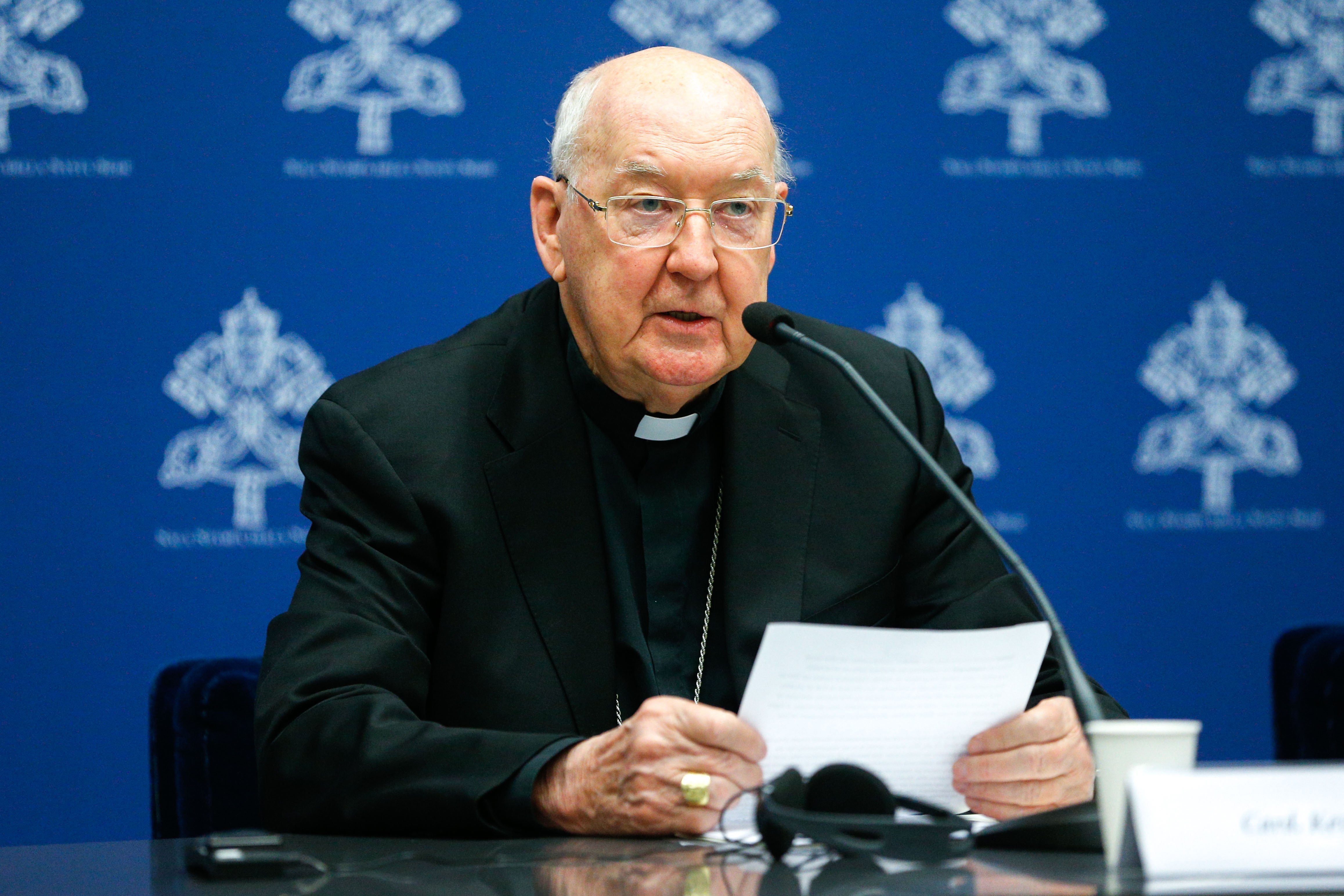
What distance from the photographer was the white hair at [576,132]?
82.0 inches

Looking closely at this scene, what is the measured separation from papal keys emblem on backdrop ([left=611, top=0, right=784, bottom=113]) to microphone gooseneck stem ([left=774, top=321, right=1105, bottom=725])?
1.68 metres

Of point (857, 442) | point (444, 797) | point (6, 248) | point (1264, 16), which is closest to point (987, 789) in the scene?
point (444, 797)

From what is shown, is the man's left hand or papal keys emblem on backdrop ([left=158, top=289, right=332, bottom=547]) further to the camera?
papal keys emblem on backdrop ([left=158, top=289, right=332, bottom=547])

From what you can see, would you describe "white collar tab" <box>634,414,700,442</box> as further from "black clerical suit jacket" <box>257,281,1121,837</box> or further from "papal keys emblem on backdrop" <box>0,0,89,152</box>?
"papal keys emblem on backdrop" <box>0,0,89,152</box>

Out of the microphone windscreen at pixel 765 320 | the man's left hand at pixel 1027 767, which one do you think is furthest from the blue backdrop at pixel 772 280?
the man's left hand at pixel 1027 767

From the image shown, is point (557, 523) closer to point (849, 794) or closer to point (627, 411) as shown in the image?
point (627, 411)

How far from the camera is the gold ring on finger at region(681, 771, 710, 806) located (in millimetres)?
1333

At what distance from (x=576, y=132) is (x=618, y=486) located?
56 cm

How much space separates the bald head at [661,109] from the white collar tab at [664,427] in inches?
15.8

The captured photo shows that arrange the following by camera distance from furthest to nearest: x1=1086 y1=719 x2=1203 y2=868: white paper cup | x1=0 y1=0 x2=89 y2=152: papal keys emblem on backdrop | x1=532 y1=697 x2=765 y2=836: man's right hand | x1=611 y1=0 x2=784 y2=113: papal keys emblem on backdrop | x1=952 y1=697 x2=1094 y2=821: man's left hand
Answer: x1=611 y1=0 x2=784 y2=113: papal keys emblem on backdrop → x1=0 y1=0 x2=89 y2=152: papal keys emblem on backdrop → x1=952 y1=697 x2=1094 y2=821: man's left hand → x1=532 y1=697 x2=765 y2=836: man's right hand → x1=1086 y1=719 x2=1203 y2=868: white paper cup

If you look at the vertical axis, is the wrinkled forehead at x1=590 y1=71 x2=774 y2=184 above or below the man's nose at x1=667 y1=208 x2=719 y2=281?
above

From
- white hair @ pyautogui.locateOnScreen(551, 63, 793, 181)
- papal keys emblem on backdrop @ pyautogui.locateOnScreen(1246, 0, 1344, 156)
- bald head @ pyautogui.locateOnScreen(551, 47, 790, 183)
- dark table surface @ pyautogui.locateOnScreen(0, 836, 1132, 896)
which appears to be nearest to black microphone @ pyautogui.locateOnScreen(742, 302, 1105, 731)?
dark table surface @ pyautogui.locateOnScreen(0, 836, 1132, 896)

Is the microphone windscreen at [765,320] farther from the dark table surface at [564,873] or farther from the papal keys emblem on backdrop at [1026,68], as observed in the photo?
the papal keys emblem on backdrop at [1026,68]

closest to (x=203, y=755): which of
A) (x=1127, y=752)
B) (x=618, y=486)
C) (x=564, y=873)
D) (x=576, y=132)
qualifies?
(x=618, y=486)
